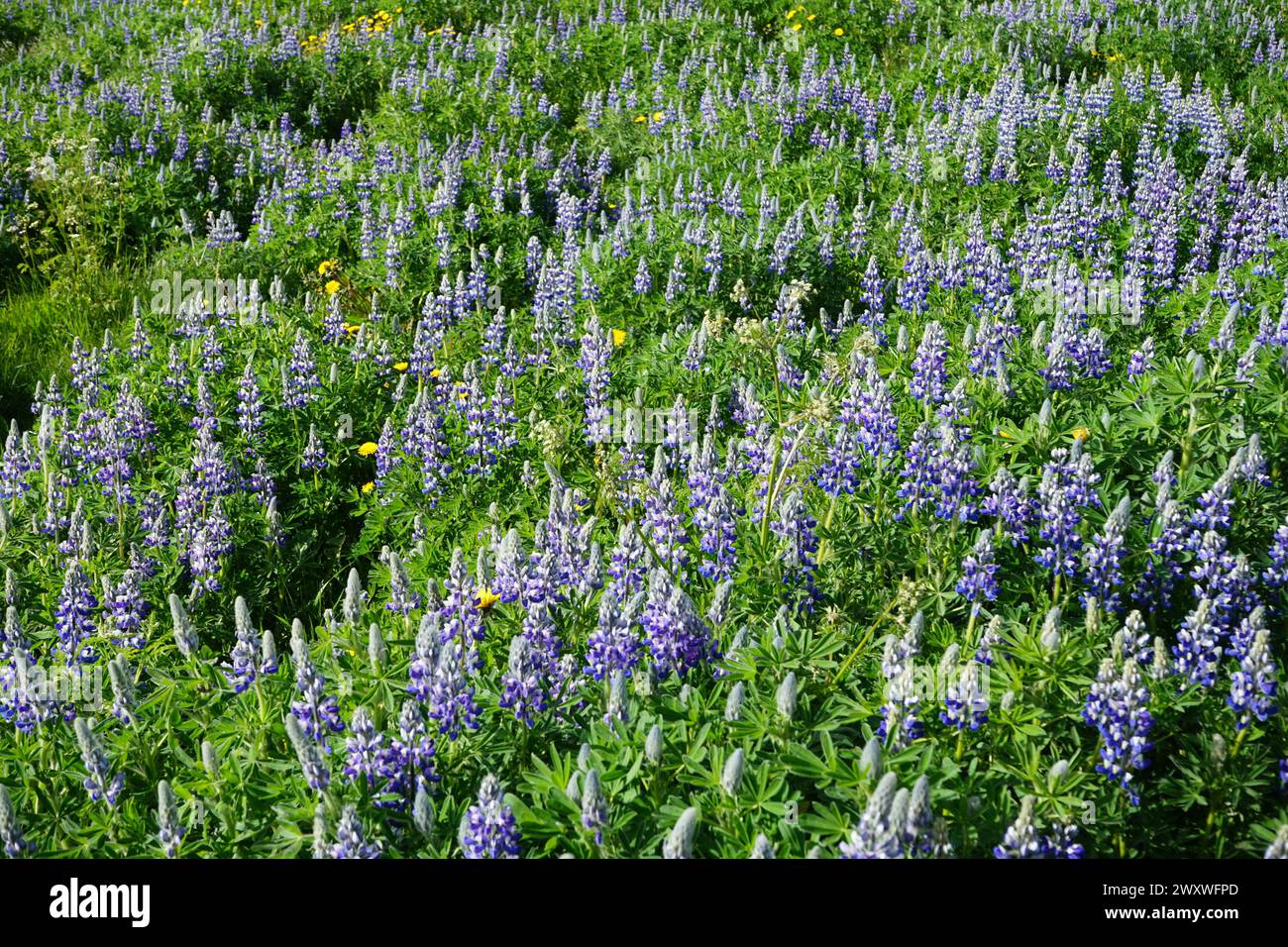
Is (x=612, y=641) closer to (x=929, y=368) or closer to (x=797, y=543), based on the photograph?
(x=797, y=543)

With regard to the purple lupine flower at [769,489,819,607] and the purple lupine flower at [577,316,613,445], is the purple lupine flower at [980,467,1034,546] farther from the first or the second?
the purple lupine flower at [577,316,613,445]

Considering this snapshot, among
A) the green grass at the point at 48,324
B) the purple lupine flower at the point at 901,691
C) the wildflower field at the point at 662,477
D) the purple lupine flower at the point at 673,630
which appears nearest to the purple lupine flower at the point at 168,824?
the wildflower field at the point at 662,477

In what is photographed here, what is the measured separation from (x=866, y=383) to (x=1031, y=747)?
5.43 ft

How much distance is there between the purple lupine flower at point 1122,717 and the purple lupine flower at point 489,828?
58.9 inches

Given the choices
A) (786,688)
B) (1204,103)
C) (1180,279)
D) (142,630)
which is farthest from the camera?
(1204,103)

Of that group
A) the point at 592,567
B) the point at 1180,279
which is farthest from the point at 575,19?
the point at 592,567

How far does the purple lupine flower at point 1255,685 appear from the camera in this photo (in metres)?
3.04

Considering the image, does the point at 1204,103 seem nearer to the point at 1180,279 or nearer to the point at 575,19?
the point at 1180,279

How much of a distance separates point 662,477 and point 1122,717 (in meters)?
1.69

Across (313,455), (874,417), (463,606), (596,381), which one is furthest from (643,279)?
(463,606)

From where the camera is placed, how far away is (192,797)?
3.20 metres

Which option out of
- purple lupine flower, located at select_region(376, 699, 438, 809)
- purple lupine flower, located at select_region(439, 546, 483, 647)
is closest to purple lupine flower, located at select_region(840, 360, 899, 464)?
purple lupine flower, located at select_region(439, 546, 483, 647)

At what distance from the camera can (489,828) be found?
272cm
